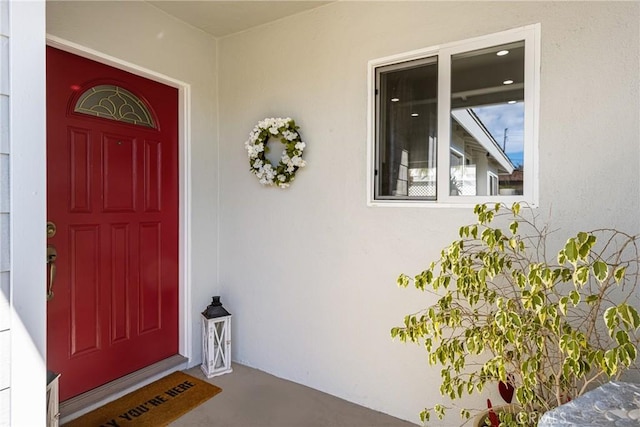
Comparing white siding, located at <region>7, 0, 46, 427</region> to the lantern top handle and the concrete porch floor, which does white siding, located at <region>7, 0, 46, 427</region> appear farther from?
the lantern top handle

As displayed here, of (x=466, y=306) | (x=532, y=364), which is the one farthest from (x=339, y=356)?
(x=532, y=364)

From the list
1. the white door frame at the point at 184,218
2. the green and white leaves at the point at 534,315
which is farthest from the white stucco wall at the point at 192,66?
the green and white leaves at the point at 534,315

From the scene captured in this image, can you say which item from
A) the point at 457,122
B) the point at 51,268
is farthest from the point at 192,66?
the point at 457,122

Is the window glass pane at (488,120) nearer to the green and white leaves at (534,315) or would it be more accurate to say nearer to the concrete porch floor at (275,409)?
the green and white leaves at (534,315)

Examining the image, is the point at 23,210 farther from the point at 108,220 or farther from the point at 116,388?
the point at 116,388

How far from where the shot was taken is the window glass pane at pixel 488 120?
5.96ft

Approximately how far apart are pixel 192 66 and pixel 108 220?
1205mm

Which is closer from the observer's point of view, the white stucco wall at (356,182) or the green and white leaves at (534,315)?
the green and white leaves at (534,315)

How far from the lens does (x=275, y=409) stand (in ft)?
7.17

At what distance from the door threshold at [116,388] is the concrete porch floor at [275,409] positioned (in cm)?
27

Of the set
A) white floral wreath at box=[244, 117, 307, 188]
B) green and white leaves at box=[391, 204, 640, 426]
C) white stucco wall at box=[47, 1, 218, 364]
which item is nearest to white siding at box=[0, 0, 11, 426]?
white stucco wall at box=[47, 1, 218, 364]

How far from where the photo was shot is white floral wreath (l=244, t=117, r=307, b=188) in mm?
2393

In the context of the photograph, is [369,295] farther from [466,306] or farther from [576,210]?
[576,210]

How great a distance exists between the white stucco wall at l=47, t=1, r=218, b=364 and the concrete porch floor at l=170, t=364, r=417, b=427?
1.74 ft
